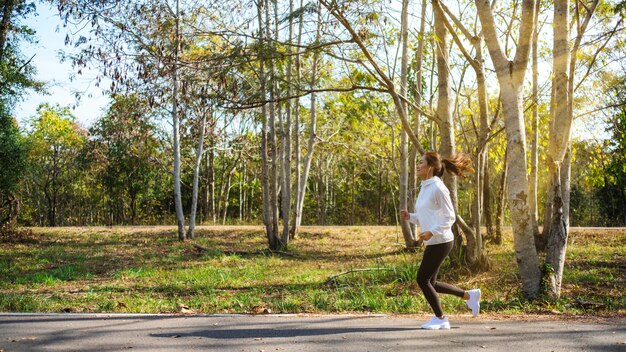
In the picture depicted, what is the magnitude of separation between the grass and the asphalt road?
102 centimetres

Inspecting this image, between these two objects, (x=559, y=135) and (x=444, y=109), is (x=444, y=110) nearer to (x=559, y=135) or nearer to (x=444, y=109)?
(x=444, y=109)

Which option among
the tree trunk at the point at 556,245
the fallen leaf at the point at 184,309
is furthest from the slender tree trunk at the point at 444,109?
the fallen leaf at the point at 184,309

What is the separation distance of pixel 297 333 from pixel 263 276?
7.60 metres

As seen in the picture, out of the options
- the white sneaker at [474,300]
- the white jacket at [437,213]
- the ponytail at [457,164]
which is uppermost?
the ponytail at [457,164]

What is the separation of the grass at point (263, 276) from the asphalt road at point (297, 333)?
3.34 feet

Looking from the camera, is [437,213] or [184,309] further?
[184,309]

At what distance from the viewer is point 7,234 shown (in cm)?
2245

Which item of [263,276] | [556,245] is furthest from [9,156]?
[556,245]

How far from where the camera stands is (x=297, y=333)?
607cm

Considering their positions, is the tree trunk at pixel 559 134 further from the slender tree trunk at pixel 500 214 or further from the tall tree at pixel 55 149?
the tall tree at pixel 55 149

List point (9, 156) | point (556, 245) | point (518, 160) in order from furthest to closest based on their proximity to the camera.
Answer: point (9, 156), point (556, 245), point (518, 160)

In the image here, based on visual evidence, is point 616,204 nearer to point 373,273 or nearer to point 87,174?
point 373,273

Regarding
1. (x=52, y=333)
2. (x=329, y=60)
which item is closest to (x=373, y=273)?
(x=52, y=333)

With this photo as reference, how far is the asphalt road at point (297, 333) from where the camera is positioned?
5.48 m
